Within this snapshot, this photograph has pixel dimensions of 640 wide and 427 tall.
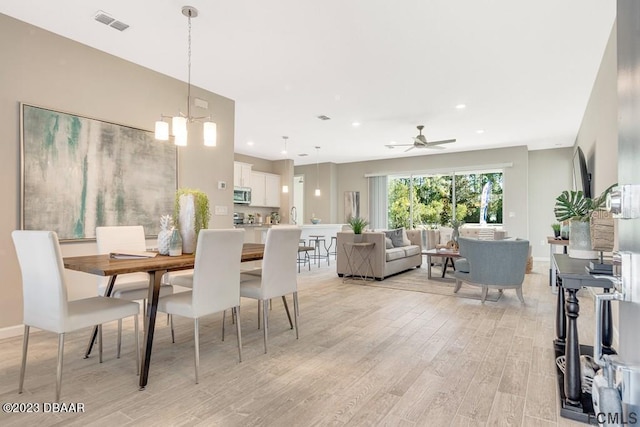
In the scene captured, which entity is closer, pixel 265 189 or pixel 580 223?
pixel 580 223

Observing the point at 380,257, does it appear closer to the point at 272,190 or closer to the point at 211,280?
the point at 211,280

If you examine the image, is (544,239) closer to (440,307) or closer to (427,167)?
(427,167)

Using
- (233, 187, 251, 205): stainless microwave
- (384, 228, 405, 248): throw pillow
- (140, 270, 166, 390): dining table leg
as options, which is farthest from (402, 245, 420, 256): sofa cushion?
(140, 270, 166, 390): dining table leg

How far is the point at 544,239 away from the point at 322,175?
5950mm

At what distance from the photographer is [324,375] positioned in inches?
91.6

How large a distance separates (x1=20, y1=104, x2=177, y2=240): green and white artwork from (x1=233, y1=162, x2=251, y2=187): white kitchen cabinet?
4.29 m

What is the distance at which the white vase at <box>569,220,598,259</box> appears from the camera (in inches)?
89.2

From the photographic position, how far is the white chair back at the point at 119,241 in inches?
116

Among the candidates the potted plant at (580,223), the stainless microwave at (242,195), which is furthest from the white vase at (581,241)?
the stainless microwave at (242,195)

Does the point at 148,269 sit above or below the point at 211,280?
above

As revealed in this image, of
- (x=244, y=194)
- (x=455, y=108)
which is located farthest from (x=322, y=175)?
(x=455, y=108)

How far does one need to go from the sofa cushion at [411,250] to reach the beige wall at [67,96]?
3.81 m

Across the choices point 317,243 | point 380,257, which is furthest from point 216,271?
point 317,243

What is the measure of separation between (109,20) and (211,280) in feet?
8.21
